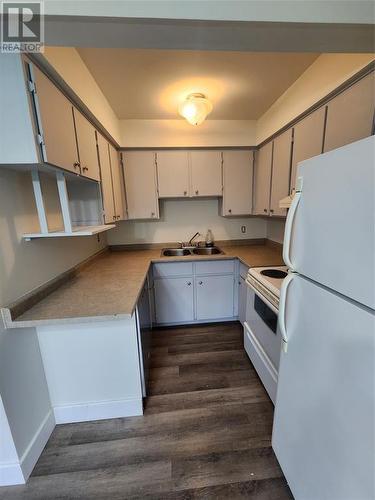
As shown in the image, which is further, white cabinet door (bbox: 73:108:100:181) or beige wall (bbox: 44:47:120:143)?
white cabinet door (bbox: 73:108:100:181)

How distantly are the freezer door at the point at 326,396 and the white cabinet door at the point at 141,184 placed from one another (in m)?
2.14

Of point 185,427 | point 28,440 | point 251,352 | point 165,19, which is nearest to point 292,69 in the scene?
point 165,19

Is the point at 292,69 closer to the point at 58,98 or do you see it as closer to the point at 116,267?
the point at 58,98

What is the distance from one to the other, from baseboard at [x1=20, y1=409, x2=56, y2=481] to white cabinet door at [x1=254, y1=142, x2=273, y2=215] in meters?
2.67

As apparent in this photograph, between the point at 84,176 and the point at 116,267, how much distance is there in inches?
40.0

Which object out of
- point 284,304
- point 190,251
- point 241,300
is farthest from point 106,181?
point 241,300

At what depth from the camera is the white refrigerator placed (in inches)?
25.2

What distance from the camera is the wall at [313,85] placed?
1331 mm

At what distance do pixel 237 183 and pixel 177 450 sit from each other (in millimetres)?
2700

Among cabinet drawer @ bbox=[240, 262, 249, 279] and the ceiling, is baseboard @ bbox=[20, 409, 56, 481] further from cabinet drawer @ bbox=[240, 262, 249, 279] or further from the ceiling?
the ceiling

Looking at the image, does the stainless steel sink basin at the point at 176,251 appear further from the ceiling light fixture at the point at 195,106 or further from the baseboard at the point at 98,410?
the baseboard at the point at 98,410

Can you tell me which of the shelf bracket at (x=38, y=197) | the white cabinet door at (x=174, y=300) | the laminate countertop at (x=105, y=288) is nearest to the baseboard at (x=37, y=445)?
the laminate countertop at (x=105, y=288)

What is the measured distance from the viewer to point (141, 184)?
8.92ft

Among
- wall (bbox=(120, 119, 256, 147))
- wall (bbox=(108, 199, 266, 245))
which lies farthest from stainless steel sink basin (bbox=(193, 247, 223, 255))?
wall (bbox=(120, 119, 256, 147))
